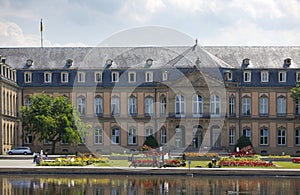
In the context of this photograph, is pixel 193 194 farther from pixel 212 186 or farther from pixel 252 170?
pixel 252 170

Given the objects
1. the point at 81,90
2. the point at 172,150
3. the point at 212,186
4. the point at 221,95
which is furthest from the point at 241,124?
the point at 212,186

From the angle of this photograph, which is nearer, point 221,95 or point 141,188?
point 141,188

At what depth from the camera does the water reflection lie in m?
38.0

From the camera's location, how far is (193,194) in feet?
120

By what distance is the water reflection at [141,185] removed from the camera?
38.0 metres

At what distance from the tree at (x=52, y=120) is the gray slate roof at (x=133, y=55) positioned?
11041 mm

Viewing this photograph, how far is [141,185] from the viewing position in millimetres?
41469

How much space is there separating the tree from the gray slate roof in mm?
11041

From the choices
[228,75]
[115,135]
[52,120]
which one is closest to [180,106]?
[228,75]

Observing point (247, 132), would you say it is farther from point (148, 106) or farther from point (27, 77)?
point (27, 77)

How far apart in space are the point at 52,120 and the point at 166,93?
50.5 feet

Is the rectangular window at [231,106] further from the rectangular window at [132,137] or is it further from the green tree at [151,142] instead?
the rectangular window at [132,137]

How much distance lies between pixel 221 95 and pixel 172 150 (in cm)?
896

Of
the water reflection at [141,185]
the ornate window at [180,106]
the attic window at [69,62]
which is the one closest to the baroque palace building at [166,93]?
the attic window at [69,62]
